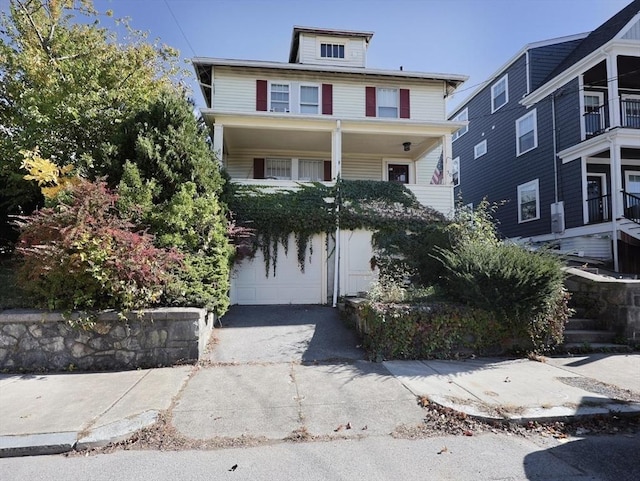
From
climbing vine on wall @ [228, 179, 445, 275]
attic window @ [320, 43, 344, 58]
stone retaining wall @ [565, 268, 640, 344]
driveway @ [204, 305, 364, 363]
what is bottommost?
driveway @ [204, 305, 364, 363]

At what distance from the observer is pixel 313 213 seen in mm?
10883

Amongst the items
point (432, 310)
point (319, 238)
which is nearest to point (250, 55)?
point (319, 238)

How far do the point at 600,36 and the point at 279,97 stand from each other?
39.3 feet

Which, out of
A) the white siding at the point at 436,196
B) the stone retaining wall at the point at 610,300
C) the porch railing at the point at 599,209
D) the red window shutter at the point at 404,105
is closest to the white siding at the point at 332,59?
the red window shutter at the point at 404,105

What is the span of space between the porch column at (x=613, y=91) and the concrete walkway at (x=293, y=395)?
9.58m

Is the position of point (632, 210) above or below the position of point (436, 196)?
below

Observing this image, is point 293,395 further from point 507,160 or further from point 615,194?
point 507,160

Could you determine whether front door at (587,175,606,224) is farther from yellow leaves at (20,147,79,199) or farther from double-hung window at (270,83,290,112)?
yellow leaves at (20,147,79,199)

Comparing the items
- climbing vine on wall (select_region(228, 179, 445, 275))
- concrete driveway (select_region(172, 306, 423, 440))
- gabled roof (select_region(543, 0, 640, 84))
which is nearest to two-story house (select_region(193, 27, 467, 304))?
climbing vine on wall (select_region(228, 179, 445, 275))

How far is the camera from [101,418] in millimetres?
4004

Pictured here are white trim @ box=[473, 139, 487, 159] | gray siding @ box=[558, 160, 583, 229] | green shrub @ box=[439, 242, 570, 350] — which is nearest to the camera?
green shrub @ box=[439, 242, 570, 350]

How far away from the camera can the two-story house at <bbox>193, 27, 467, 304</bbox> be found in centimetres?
1191

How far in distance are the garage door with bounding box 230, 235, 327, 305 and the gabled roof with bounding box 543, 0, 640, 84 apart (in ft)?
39.1

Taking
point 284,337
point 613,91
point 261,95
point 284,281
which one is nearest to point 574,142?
point 613,91
